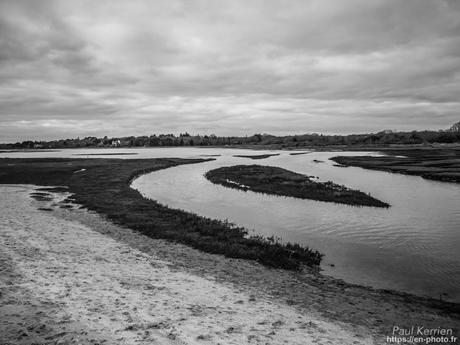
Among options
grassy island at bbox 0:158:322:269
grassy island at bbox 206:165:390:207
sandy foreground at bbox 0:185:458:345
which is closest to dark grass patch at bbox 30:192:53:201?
grassy island at bbox 0:158:322:269

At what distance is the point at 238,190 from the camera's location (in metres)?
45.0

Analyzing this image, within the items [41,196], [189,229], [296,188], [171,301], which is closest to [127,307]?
[171,301]

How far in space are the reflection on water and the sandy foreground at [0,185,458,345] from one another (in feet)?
9.04

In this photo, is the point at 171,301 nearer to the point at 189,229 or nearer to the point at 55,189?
the point at 189,229

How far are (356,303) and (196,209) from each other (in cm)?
2151

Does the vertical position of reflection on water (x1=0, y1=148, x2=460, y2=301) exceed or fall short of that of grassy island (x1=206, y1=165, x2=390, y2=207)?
it falls short

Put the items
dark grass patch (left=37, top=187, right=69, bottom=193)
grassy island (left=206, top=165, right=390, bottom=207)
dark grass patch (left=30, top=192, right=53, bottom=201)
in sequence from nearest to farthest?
A: dark grass patch (left=30, top=192, right=53, bottom=201) < grassy island (left=206, top=165, right=390, bottom=207) < dark grass patch (left=37, top=187, right=69, bottom=193)

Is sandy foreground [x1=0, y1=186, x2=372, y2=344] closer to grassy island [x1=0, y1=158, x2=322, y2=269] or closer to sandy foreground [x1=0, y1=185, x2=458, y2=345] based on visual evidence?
sandy foreground [x1=0, y1=185, x2=458, y2=345]

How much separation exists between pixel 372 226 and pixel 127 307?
1982 centimetres

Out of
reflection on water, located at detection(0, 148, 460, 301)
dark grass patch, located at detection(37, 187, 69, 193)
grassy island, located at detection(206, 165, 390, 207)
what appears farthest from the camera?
dark grass patch, located at detection(37, 187, 69, 193)

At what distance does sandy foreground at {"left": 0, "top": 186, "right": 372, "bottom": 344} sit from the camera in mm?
10000

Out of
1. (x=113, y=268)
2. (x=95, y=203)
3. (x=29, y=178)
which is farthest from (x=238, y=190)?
(x=29, y=178)

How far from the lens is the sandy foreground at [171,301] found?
10188mm

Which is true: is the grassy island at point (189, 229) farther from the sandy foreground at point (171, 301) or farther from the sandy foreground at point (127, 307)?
the sandy foreground at point (127, 307)
